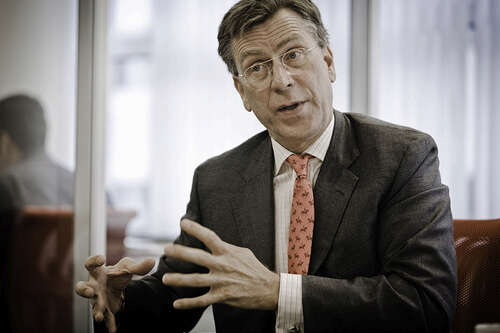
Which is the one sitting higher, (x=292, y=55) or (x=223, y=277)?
(x=292, y=55)

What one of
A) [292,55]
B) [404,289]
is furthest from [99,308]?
[292,55]

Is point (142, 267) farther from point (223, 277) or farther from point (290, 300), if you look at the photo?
point (290, 300)

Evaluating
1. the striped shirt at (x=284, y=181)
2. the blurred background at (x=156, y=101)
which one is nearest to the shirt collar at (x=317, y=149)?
the striped shirt at (x=284, y=181)

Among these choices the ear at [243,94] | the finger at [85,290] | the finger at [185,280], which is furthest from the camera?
the ear at [243,94]

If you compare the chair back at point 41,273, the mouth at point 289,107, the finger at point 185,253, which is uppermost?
the mouth at point 289,107

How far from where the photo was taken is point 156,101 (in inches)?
91.2

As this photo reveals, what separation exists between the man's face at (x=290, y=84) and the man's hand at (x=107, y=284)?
0.57 m

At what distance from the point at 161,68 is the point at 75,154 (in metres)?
0.69

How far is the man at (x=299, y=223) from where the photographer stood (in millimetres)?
913

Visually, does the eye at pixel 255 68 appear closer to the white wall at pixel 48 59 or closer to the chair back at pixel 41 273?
the white wall at pixel 48 59

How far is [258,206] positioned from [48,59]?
5.44ft

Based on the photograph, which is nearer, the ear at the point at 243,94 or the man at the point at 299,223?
the man at the point at 299,223

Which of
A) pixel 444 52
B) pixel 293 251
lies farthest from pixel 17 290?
pixel 444 52

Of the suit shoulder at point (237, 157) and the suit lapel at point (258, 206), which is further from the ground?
the suit shoulder at point (237, 157)
